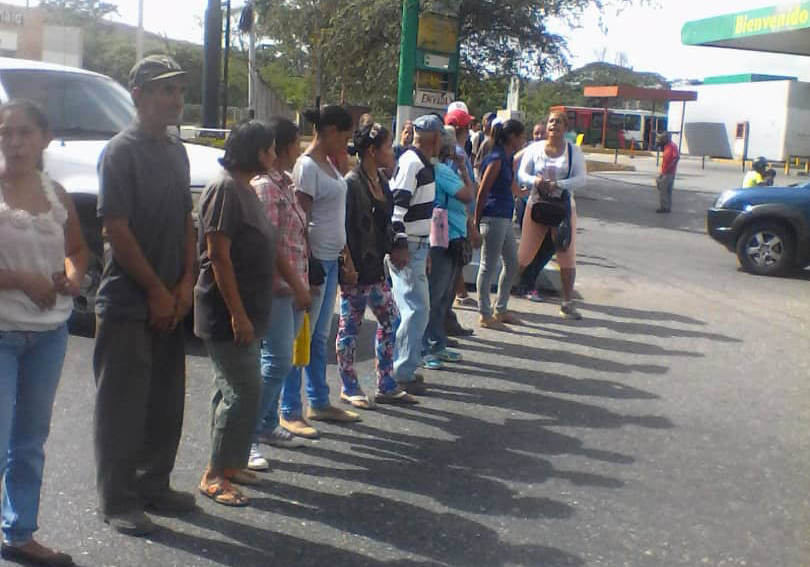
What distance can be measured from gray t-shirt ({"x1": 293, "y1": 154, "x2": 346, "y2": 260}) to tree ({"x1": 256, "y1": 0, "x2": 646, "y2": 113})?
1391cm

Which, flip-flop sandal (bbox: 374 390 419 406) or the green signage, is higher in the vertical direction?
the green signage

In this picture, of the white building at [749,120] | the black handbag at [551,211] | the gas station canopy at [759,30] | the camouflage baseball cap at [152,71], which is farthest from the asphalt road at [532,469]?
the white building at [749,120]

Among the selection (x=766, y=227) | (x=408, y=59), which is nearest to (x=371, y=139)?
(x=408, y=59)

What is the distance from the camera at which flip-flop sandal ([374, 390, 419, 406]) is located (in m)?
6.62

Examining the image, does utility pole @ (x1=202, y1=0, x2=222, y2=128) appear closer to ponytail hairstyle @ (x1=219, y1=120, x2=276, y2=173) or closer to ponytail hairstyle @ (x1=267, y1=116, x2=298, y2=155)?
ponytail hairstyle @ (x1=267, y1=116, x2=298, y2=155)

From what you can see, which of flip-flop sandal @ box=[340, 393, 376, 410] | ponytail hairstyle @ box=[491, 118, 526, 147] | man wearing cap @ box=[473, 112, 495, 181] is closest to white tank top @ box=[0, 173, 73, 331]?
flip-flop sandal @ box=[340, 393, 376, 410]

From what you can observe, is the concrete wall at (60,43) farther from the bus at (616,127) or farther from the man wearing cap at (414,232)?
the man wearing cap at (414,232)

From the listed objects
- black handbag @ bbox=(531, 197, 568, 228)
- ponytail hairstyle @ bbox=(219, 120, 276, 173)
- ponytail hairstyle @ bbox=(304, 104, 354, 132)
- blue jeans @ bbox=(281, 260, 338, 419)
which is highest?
ponytail hairstyle @ bbox=(304, 104, 354, 132)

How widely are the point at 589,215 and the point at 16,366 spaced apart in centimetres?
1884

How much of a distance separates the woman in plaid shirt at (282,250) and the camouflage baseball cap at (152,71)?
2.59 feet

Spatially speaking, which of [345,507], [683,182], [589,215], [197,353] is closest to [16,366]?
[345,507]

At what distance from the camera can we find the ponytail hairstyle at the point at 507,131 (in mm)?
8578

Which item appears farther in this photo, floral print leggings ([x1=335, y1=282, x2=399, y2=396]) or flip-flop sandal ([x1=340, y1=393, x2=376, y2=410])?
flip-flop sandal ([x1=340, y1=393, x2=376, y2=410])

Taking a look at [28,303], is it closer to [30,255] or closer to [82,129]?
[30,255]
